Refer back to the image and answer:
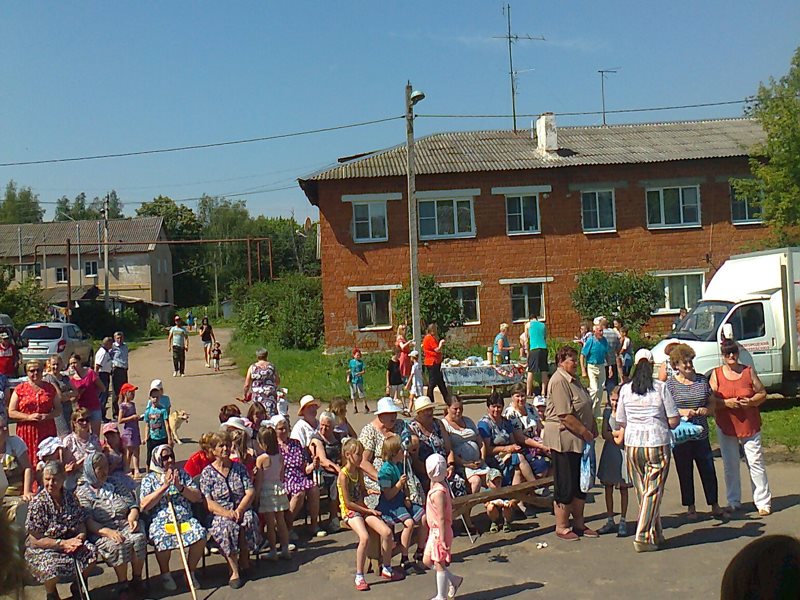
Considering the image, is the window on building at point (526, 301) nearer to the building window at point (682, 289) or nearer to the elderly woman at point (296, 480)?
the building window at point (682, 289)

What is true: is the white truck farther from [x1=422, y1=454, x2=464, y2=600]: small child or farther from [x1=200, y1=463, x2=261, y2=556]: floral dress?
[x1=200, y1=463, x2=261, y2=556]: floral dress

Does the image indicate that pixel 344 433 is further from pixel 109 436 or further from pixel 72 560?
pixel 72 560

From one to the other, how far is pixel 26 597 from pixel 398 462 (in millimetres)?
6264

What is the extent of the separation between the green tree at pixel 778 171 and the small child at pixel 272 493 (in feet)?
78.5

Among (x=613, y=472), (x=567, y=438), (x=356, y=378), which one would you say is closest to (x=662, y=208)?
(x=356, y=378)

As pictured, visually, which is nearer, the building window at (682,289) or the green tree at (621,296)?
the green tree at (621,296)

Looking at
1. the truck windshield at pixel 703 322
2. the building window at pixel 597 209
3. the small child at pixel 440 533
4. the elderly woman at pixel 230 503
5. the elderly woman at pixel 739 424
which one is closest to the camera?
the small child at pixel 440 533

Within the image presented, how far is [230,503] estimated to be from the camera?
8.39 metres

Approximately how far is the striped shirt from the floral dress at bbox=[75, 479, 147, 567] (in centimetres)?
582

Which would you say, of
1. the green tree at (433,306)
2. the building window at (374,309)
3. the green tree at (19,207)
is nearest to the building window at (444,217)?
the green tree at (433,306)

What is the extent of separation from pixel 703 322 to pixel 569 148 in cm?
1597

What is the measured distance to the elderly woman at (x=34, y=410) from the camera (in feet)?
35.1

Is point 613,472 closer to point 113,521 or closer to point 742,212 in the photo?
point 113,521

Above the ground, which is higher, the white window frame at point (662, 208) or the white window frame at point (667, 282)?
the white window frame at point (662, 208)
